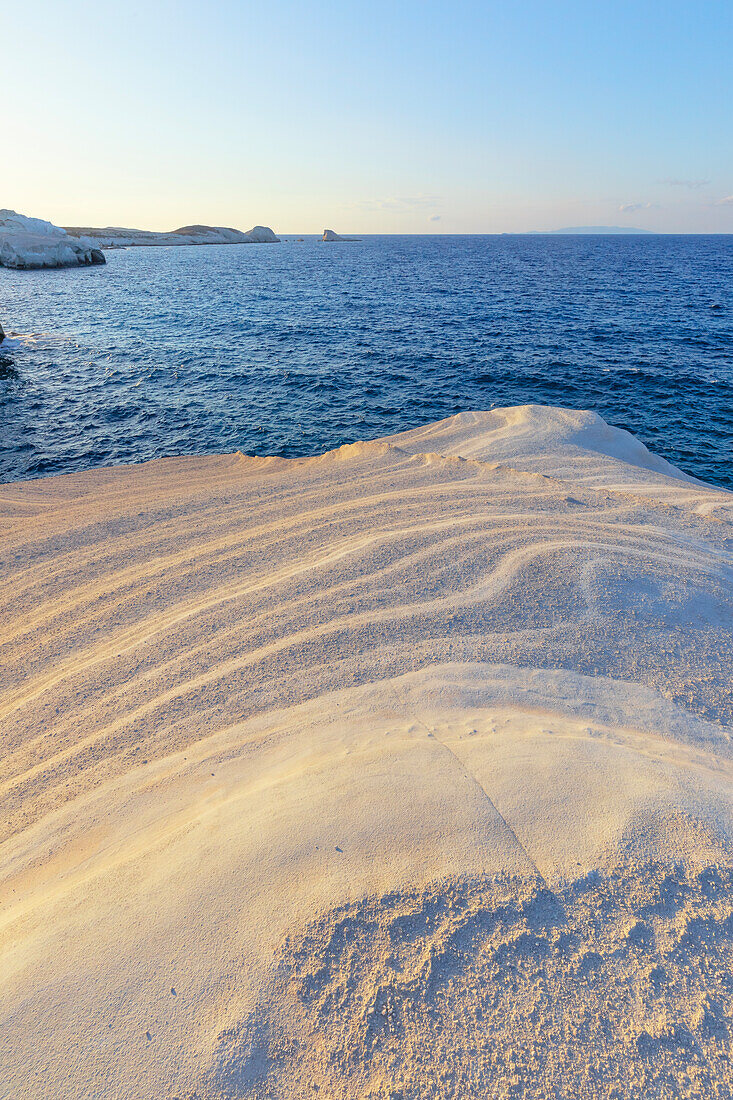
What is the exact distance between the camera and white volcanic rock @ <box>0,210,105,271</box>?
229ft

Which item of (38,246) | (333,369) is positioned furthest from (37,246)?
(333,369)

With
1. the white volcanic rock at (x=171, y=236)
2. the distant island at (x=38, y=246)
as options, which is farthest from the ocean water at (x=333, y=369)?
the white volcanic rock at (x=171, y=236)

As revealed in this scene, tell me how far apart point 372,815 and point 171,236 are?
645 ft

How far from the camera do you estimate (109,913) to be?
121 inches

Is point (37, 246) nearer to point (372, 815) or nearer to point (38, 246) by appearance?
point (38, 246)

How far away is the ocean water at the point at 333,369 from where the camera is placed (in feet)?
50.8

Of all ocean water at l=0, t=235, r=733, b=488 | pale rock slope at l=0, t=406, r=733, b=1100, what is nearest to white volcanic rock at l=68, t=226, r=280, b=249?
ocean water at l=0, t=235, r=733, b=488

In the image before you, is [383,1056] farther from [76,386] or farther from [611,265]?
[611,265]

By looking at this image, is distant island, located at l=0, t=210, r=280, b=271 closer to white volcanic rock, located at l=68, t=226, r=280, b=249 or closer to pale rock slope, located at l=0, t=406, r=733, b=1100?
white volcanic rock, located at l=68, t=226, r=280, b=249

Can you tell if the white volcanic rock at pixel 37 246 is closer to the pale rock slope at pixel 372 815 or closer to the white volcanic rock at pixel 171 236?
the white volcanic rock at pixel 171 236

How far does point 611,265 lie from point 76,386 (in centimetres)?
7338

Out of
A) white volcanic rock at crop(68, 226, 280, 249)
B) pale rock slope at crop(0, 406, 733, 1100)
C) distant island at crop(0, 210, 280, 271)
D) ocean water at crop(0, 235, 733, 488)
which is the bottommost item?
pale rock slope at crop(0, 406, 733, 1100)

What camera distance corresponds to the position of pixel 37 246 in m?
71.2

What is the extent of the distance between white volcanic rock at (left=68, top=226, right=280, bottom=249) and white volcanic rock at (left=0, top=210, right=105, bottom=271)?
157 feet
